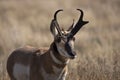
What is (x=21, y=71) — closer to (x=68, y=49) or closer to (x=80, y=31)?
(x=68, y=49)

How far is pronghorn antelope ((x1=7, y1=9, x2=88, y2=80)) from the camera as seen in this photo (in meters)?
11.4

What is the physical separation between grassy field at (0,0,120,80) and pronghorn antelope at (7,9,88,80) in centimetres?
170

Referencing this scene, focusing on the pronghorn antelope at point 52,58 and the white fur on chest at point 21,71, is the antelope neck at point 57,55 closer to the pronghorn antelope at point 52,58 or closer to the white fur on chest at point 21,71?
the pronghorn antelope at point 52,58

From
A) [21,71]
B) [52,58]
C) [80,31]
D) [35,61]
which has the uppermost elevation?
[52,58]

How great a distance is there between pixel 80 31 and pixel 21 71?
489 inches

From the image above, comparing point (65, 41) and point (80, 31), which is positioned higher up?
point (65, 41)

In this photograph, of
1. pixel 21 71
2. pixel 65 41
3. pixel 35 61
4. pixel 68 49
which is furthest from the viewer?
pixel 21 71

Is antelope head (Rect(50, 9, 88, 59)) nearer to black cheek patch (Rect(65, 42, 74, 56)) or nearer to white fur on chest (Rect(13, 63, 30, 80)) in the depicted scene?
black cheek patch (Rect(65, 42, 74, 56))

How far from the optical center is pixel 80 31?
24438mm

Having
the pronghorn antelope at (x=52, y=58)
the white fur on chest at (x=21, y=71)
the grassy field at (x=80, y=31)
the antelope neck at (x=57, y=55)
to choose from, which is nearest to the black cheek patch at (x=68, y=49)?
the pronghorn antelope at (x=52, y=58)

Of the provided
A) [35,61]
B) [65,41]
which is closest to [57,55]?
[65,41]

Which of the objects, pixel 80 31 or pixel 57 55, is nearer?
pixel 57 55

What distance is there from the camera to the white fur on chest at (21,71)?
12008 mm

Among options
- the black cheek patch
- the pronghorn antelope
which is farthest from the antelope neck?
the black cheek patch
